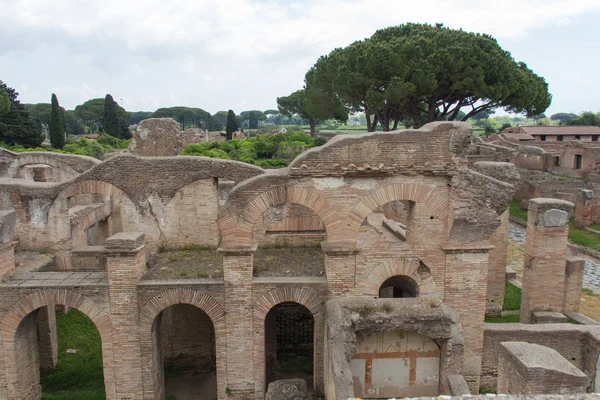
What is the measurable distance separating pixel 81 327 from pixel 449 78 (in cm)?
1893

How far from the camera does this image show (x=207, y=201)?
35.3 feet

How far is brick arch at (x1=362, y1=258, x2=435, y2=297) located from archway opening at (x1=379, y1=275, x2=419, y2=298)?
→ 156 mm

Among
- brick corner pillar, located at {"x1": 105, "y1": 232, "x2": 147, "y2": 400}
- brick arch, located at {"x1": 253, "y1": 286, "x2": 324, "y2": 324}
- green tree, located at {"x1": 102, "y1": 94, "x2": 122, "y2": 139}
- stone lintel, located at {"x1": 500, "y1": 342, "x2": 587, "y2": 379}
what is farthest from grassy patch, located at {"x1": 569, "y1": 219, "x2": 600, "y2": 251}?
green tree, located at {"x1": 102, "y1": 94, "x2": 122, "y2": 139}

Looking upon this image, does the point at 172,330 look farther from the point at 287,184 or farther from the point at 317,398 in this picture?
the point at 287,184

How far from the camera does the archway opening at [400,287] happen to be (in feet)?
29.8

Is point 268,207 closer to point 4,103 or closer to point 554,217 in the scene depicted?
point 554,217

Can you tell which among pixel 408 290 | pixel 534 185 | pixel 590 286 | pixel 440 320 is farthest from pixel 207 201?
pixel 534 185

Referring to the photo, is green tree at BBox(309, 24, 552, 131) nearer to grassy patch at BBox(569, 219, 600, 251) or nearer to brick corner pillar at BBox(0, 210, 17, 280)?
grassy patch at BBox(569, 219, 600, 251)

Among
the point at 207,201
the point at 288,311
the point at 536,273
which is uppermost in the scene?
the point at 207,201

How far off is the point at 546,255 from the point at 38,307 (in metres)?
10.5

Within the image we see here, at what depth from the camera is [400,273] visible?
28.5ft

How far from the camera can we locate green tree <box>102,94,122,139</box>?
49.2 meters

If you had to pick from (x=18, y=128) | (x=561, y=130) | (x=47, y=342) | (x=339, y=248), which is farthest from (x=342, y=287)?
(x=561, y=130)

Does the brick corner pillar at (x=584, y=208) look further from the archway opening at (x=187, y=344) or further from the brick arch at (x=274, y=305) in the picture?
the archway opening at (x=187, y=344)
